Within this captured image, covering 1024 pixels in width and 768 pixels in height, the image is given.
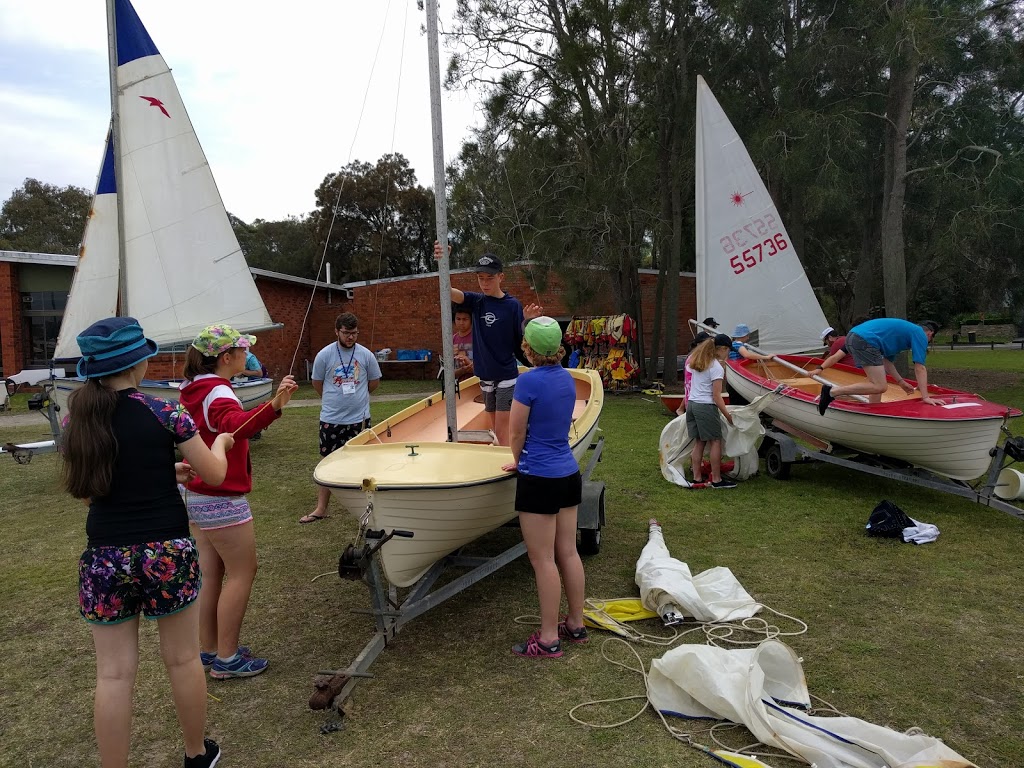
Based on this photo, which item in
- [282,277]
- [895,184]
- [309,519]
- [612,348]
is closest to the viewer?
[309,519]

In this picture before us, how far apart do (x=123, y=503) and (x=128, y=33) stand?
19.5 feet

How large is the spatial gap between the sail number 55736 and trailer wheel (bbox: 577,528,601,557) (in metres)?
4.90

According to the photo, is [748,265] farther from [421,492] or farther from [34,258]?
[34,258]

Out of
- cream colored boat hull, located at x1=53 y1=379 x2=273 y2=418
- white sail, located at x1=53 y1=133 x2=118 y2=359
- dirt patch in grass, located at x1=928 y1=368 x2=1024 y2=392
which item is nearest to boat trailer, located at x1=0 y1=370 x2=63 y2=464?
cream colored boat hull, located at x1=53 y1=379 x2=273 y2=418

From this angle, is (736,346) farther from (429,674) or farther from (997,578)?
(429,674)

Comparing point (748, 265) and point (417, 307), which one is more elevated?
point (748, 265)

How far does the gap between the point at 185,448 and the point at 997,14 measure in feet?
43.9

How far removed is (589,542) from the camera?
442 centimetres

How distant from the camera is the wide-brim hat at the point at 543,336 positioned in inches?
119

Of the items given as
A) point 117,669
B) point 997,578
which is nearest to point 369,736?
point 117,669

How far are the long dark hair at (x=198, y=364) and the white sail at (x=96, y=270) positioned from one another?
15.1 ft

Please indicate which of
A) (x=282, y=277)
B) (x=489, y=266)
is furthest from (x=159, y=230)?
(x=282, y=277)

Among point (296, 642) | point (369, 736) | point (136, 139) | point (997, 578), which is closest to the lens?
point (369, 736)

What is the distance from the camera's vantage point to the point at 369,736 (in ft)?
8.30
